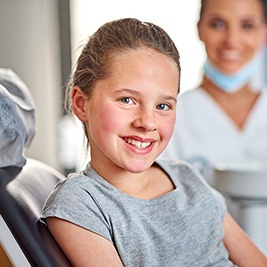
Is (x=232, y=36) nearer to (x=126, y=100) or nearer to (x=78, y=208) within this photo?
(x=126, y=100)

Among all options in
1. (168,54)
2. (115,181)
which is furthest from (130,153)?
(168,54)

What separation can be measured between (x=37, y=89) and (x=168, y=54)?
2321 millimetres

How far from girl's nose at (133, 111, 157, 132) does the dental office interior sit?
6.57 ft

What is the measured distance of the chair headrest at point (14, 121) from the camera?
1.24 meters

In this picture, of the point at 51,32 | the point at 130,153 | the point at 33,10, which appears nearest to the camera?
the point at 130,153

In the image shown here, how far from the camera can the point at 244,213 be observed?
88.0 inches

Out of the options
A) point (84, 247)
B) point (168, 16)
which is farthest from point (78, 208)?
point (168, 16)

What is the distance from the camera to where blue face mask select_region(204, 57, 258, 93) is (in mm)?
2629

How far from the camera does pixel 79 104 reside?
4.11ft

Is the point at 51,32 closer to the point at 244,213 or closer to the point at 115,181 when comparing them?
the point at 244,213

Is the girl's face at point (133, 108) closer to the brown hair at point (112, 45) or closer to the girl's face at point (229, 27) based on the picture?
the brown hair at point (112, 45)

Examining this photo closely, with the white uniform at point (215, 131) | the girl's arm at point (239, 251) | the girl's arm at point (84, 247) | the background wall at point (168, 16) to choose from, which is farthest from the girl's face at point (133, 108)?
the background wall at point (168, 16)

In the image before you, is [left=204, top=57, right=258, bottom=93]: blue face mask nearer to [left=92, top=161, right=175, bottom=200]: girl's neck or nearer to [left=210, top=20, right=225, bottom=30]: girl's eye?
[left=210, top=20, right=225, bottom=30]: girl's eye

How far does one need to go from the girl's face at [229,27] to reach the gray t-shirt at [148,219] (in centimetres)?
134
